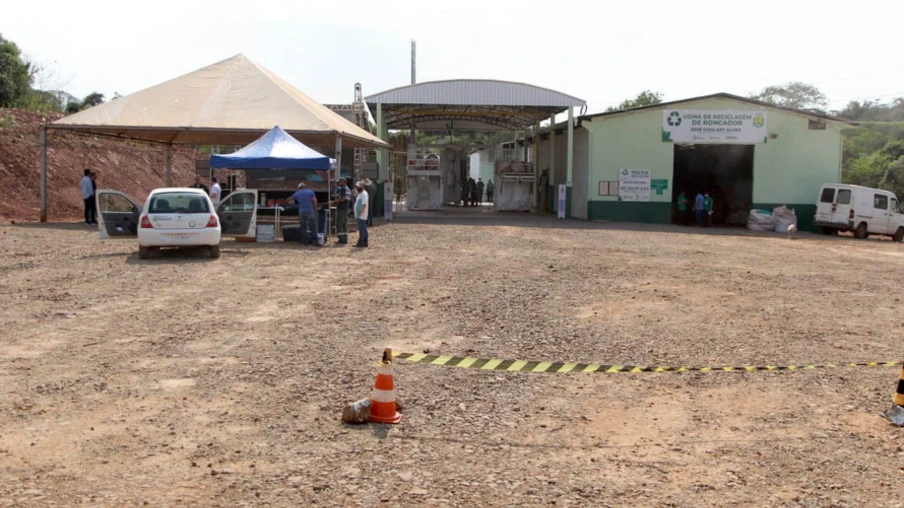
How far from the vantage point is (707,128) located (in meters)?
33.9

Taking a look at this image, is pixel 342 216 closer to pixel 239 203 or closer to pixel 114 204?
pixel 239 203

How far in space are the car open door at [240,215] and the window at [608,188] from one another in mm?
17887

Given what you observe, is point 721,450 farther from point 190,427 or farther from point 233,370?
point 233,370

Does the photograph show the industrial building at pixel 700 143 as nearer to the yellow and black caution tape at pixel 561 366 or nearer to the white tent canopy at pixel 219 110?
the white tent canopy at pixel 219 110

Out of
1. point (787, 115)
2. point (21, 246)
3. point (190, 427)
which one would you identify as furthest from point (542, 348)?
point (787, 115)

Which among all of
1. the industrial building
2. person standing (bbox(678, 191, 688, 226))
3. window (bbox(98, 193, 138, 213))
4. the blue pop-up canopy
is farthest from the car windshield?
person standing (bbox(678, 191, 688, 226))

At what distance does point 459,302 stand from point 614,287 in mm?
3103

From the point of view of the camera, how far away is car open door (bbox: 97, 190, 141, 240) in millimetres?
18484

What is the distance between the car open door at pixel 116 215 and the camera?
1848 centimetres

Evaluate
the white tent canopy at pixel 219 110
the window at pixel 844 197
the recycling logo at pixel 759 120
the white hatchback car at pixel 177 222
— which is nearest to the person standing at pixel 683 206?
the recycling logo at pixel 759 120

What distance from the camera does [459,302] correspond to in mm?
11930

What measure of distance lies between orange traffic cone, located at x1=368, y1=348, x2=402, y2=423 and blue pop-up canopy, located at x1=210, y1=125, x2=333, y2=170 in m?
14.9

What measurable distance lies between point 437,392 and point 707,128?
29.4 m

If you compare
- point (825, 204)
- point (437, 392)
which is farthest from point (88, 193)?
point (825, 204)
